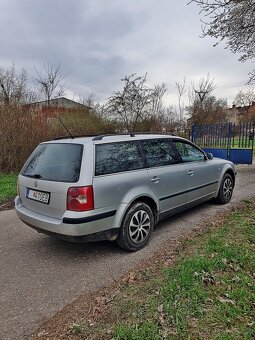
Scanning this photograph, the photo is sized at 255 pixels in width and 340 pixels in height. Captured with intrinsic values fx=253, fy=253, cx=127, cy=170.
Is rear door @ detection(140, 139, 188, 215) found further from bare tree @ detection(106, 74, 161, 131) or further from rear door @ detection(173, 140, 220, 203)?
bare tree @ detection(106, 74, 161, 131)

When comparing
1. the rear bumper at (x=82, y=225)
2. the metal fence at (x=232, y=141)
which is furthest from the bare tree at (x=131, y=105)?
the rear bumper at (x=82, y=225)

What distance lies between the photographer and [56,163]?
11.3 ft

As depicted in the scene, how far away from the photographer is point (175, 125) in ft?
54.7

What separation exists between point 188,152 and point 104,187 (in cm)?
232

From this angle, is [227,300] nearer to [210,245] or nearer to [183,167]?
[210,245]

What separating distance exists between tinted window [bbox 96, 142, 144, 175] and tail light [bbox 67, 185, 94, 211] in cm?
29

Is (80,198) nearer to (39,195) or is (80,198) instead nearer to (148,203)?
(39,195)

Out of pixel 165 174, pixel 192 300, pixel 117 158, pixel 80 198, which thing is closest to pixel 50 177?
pixel 80 198

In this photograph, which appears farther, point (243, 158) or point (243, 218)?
point (243, 158)

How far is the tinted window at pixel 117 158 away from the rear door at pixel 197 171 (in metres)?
1.11

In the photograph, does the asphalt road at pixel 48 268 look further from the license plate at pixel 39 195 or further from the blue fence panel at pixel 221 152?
the blue fence panel at pixel 221 152

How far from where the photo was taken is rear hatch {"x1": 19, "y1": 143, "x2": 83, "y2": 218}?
316 centimetres

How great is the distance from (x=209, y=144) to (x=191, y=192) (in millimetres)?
8364

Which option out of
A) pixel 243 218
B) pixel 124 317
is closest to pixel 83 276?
pixel 124 317
